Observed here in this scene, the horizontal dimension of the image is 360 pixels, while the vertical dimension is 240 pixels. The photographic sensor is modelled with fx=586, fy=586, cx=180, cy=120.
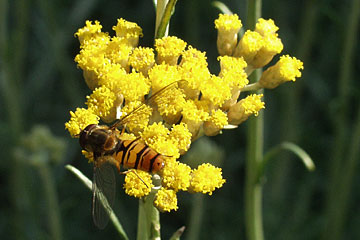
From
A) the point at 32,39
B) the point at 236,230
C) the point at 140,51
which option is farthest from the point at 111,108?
the point at 32,39

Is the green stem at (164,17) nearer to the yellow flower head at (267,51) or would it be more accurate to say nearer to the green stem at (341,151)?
the yellow flower head at (267,51)

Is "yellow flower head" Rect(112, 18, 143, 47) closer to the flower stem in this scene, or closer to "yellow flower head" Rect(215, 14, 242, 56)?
"yellow flower head" Rect(215, 14, 242, 56)

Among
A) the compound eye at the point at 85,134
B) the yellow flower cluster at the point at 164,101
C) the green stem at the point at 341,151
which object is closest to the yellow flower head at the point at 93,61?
the yellow flower cluster at the point at 164,101

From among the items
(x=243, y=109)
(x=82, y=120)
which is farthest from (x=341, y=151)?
(x=82, y=120)

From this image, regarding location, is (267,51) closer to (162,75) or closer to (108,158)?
(162,75)

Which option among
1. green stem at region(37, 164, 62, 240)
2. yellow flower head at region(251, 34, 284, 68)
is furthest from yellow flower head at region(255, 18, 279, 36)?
green stem at region(37, 164, 62, 240)
